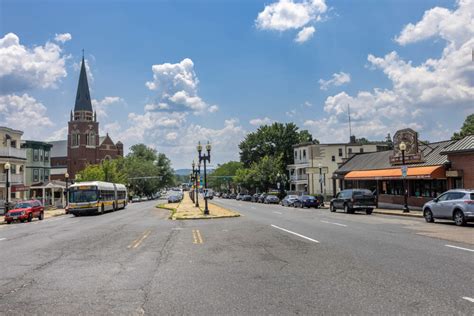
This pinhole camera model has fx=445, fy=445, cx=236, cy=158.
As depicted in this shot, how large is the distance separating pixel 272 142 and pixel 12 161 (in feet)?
194

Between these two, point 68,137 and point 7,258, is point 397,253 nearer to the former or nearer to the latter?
point 7,258

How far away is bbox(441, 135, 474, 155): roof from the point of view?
3031cm

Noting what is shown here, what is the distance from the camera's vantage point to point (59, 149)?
12719 centimetres

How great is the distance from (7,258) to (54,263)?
212cm

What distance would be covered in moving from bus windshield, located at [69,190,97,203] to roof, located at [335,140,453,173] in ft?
87.1

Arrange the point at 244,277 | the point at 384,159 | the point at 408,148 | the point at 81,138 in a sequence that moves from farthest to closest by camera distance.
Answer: the point at 81,138, the point at 384,159, the point at 408,148, the point at 244,277

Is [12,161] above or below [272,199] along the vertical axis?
above

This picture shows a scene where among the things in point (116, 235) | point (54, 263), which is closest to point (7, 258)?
point (54, 263)

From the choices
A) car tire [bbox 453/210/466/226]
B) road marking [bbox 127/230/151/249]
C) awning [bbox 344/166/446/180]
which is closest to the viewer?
road marking [bbox 127/230/151/249]

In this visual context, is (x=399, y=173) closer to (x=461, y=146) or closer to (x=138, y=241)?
(x=461, y=146)

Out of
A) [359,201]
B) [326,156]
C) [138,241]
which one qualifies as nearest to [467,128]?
[326,156]

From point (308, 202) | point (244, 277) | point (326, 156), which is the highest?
point (326, 156)

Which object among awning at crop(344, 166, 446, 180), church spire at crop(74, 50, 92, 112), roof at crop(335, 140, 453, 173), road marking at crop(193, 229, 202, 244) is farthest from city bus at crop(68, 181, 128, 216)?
church spire at crop(74, 50, 92, 112)

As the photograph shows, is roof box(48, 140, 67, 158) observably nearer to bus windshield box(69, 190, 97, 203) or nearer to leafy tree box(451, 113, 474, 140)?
bus windshield box(69, 190, 97, 203)
